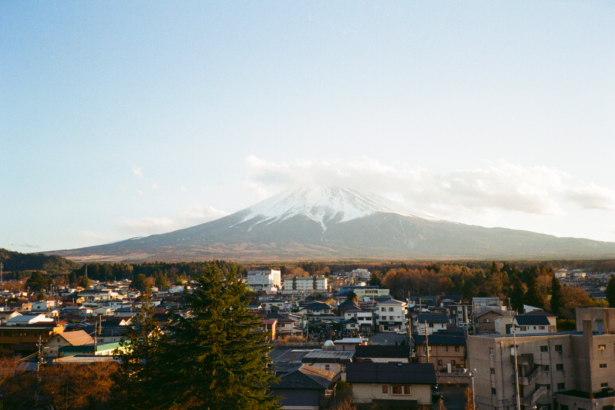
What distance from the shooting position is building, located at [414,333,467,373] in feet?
68.1

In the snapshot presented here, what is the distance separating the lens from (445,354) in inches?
825

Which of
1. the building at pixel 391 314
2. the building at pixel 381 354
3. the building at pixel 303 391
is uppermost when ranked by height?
the building at pixel 303 391

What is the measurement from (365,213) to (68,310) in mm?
124579

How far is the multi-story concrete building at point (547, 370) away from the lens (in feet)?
49.4

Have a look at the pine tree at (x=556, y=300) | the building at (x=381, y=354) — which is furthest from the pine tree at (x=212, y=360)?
the pine tree at (x=556, y=300)

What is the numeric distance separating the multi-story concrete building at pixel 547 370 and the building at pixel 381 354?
4358 millimetres

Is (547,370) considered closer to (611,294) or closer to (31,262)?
(611,294)

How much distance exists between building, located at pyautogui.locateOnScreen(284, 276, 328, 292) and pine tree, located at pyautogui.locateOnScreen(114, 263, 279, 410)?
Answer: 5375 cm

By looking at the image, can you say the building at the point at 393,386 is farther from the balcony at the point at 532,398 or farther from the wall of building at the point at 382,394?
the balcony at the point at 532,398

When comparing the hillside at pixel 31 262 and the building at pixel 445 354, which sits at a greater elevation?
the hillside at pixel 31 262

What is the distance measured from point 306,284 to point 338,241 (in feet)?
237

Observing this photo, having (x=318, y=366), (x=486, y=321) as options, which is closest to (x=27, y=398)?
(x=318, y=366)

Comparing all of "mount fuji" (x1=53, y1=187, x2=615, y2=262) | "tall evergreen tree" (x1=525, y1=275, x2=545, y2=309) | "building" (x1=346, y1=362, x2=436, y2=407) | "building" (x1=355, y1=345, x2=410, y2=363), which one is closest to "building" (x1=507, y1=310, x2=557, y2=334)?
"building" (x1=355, y1=345, x2=410, y2=363)

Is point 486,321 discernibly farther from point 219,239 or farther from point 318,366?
point 219,239
